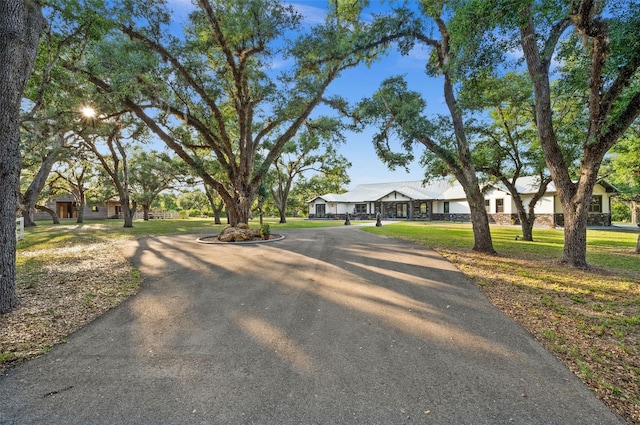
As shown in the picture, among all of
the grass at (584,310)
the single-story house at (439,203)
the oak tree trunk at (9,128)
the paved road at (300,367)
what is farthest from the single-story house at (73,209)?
the grass at (584,310)

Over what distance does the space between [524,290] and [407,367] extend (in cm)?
396

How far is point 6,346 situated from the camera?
3031 mm

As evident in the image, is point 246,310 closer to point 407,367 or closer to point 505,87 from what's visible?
point 407,367

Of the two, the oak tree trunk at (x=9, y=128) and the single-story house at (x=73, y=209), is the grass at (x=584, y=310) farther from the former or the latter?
the single-story house at (x=73, y=209)

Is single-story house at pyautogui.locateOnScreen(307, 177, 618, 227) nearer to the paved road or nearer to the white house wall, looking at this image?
the white house wall

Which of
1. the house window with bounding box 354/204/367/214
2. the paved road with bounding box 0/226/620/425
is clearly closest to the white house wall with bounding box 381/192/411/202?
the house window with bounding box 354/204/367/214

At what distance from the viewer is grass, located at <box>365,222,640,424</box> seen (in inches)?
99.0

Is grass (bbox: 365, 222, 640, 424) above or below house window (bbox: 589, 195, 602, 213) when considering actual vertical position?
below

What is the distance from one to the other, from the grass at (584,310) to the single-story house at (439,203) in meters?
9.23

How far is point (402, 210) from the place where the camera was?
119 ft

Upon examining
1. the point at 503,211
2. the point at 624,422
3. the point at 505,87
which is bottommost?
the point at 624,422

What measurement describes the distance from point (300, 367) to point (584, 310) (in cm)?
449

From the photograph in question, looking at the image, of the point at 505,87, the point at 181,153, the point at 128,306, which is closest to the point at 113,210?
the point at 181,153

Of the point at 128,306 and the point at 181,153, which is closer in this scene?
the point at 128,306
